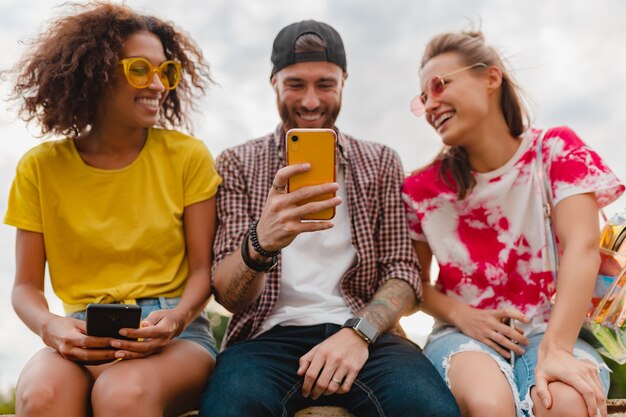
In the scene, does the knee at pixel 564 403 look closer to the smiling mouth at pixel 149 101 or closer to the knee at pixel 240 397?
the knee at pixel 240 397

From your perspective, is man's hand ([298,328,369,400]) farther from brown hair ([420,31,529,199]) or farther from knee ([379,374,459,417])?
brown hair ([420,31,529,199])

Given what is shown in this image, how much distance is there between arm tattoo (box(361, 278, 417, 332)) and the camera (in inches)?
125

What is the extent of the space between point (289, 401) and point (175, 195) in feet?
4.18

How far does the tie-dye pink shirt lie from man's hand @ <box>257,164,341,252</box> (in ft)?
3.60

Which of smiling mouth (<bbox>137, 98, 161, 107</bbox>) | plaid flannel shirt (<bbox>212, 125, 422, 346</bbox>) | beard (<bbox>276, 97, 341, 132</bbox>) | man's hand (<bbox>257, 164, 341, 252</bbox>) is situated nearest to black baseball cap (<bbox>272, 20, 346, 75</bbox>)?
beard (<bbox>276, 97, 341, 132</bbox>)

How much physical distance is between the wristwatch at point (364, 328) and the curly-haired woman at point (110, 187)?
0.73 meters

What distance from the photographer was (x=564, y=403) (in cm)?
258

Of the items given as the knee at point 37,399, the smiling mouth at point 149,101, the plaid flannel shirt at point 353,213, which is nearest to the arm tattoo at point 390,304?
the plaid flannel shirt at point 353,213

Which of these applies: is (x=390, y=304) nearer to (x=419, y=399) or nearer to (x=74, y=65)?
(x=419, y=399)

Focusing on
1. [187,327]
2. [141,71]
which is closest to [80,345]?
[187,327]

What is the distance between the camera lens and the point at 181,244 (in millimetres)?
3379

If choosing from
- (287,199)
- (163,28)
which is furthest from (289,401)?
(163,28)

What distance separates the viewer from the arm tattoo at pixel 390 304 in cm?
317

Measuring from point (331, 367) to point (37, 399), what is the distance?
1224 millimetres
